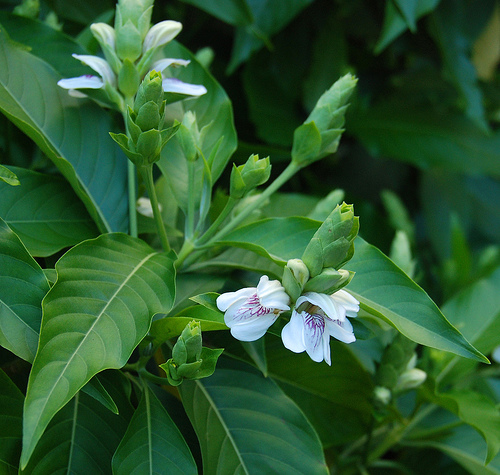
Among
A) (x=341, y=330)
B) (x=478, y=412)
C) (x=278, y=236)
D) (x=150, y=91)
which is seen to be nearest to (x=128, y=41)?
(x=150, y=91)

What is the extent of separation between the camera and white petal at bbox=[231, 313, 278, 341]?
0.40 metres

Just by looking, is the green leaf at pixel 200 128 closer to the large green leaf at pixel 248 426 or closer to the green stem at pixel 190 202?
the green stem at pixel 190 202

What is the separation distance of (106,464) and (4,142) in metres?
0.39

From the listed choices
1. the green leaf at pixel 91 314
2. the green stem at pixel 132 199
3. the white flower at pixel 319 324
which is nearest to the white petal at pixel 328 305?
the white flower at pixel 319 324

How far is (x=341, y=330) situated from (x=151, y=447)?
0.19 meters

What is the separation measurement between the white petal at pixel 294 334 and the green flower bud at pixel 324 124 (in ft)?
0.66

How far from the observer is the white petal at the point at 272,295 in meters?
0.40

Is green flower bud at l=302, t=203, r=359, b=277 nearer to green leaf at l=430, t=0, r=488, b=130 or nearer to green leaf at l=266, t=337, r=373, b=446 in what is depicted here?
green leaf at l=266, t=337, r=373, b=446

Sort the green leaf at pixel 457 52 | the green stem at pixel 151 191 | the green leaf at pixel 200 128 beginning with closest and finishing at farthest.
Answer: the green stem at pixel 151 191
the green leaf at pixel 200 128
the green leaf at pixel 457 52

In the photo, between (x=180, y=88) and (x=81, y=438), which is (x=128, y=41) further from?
(x=81, y=438)

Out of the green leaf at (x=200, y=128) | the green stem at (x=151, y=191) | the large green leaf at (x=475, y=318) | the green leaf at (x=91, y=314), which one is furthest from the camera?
the large green leaf at (x=475, y=318)

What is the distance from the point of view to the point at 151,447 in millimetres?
452

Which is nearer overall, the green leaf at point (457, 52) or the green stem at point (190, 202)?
the green stem at point (190, 202)

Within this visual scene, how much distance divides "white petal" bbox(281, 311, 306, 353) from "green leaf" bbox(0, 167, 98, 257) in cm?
24
